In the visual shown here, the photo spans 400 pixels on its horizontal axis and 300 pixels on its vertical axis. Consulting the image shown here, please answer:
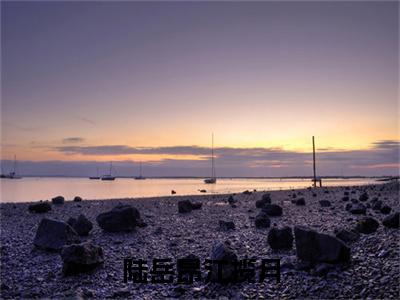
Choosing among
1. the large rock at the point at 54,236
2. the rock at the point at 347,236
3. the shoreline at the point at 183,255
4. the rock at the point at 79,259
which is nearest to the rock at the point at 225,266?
the shoreline at the point at 183,255

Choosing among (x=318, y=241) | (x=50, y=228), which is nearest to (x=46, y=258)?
(x=50, y=228)

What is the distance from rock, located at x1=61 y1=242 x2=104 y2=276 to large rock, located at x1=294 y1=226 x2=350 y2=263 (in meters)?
6.62

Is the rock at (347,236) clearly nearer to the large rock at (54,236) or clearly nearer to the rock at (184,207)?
the large rock at (54,236)

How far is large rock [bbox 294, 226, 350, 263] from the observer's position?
1054cm

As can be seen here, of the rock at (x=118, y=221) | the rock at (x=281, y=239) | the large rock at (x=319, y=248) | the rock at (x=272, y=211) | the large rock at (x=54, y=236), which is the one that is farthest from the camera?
the rock at (x=272, y=211)

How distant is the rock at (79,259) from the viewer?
12.4 m

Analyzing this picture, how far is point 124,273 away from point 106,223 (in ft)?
26.0

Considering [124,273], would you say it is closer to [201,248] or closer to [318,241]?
[201,248]

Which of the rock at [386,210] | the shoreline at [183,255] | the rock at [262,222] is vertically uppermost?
the rock at [386,210]

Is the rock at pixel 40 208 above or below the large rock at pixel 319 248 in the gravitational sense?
below

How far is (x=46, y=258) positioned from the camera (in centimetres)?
1466

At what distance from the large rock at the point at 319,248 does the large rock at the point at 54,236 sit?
9261 millimetres

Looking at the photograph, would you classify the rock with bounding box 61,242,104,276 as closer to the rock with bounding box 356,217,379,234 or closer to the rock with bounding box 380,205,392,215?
the rock with bounding box 356,217,379,234

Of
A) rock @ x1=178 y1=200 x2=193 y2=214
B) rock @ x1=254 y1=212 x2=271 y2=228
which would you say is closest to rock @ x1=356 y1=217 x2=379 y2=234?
rock @ x1=254 y1=212 x2=271 y2=228
